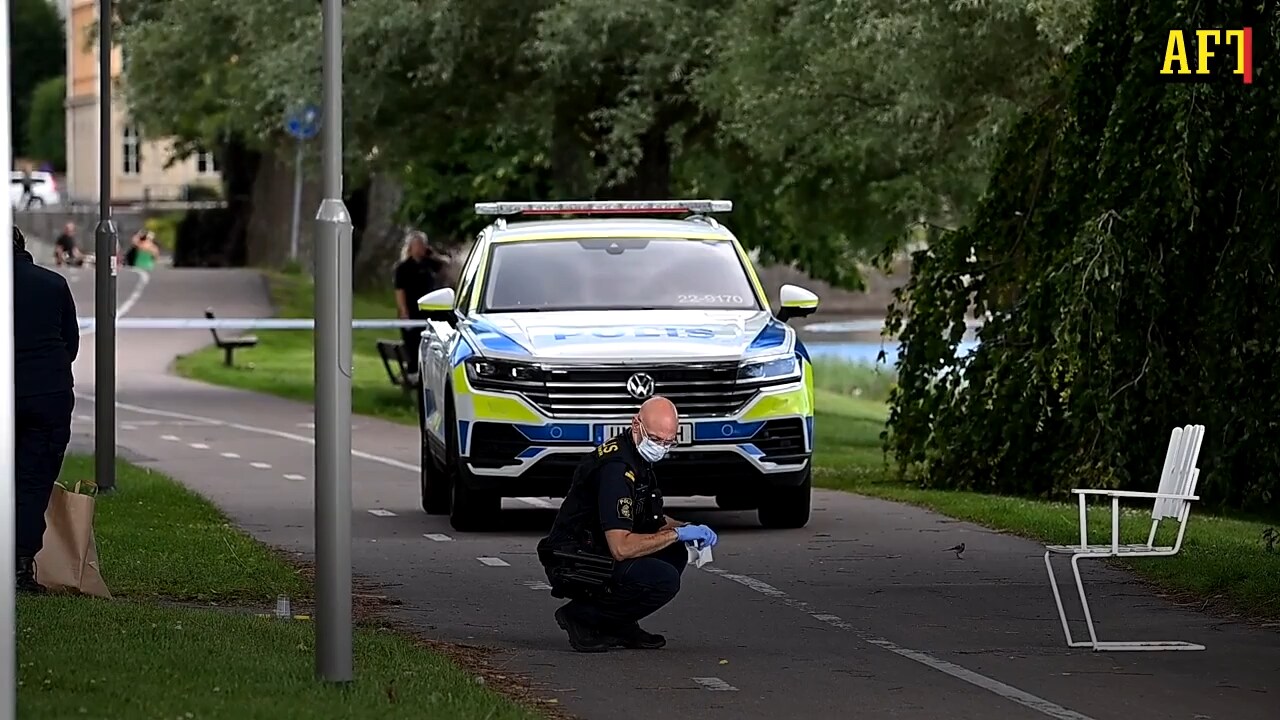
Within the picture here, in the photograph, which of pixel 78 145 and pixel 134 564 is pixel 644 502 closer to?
pixel 134 564

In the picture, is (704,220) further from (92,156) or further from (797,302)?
(92,156)

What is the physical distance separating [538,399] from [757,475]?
A: 140 centimetres

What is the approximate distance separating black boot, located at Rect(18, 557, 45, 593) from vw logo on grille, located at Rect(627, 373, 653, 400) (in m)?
4.38

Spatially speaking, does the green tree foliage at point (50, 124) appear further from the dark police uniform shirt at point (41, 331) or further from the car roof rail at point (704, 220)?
the dark police uniform shirt at point (41, 331)

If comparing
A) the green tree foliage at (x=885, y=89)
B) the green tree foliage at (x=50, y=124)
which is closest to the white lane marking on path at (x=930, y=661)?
the green tree foliage at (x=885, y=89)

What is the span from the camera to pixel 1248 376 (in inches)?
687

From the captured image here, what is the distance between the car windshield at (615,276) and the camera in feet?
54.6

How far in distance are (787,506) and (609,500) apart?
228 inches

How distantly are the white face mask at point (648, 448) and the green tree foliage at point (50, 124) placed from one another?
13500 cm

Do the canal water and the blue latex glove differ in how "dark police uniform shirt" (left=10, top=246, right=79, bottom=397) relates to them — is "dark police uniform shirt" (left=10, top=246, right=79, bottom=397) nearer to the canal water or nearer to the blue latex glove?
the blue latex glove

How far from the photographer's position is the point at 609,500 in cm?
1057

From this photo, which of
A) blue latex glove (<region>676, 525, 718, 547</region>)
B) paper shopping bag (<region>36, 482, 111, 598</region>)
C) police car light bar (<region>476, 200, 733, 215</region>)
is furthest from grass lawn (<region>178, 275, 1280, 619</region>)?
paper shopping bag (<region>36, 482, 111, 598</region>)

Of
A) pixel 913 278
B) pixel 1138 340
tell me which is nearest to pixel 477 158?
pixel 913 278

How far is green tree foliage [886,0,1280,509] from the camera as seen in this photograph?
17.2 m
